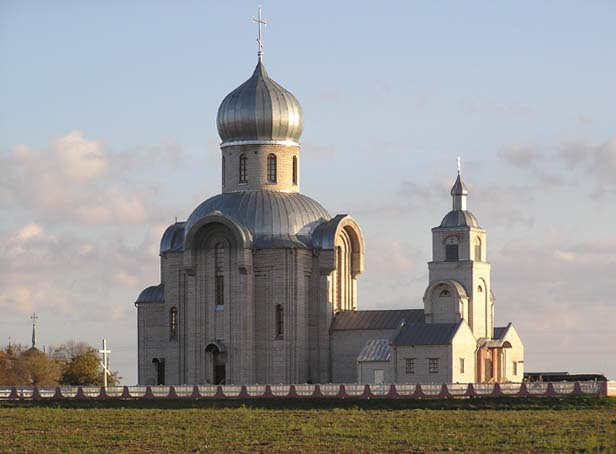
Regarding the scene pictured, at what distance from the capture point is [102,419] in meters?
60.4

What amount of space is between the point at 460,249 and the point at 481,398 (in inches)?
568

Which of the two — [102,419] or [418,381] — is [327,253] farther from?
[102,419]

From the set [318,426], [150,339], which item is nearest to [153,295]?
[150,339]

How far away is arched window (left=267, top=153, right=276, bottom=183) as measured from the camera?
275 ft

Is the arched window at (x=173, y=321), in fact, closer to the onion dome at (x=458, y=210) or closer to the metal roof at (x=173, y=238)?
the metal roof at (x=173, y=238)

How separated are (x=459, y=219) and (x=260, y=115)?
1185 cm

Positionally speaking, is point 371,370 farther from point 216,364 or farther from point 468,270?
point 216,364

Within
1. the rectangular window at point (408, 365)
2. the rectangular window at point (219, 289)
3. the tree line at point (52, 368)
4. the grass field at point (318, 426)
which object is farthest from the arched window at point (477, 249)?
the tree line at point (52, 368)

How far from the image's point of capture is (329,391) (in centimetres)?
6938

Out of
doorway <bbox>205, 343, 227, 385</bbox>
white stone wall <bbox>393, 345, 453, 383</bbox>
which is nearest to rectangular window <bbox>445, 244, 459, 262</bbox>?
white stone wall <bbox>393, 345, 453, 383</bbox>

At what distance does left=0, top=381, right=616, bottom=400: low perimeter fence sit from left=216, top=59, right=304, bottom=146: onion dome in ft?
54.2

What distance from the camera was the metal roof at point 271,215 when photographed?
3189 inches

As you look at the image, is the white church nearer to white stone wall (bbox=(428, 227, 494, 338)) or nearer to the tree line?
white stone wall (bbox=(428, 227, 494, 338))

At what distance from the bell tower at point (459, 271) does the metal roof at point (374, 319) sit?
3.77ft
